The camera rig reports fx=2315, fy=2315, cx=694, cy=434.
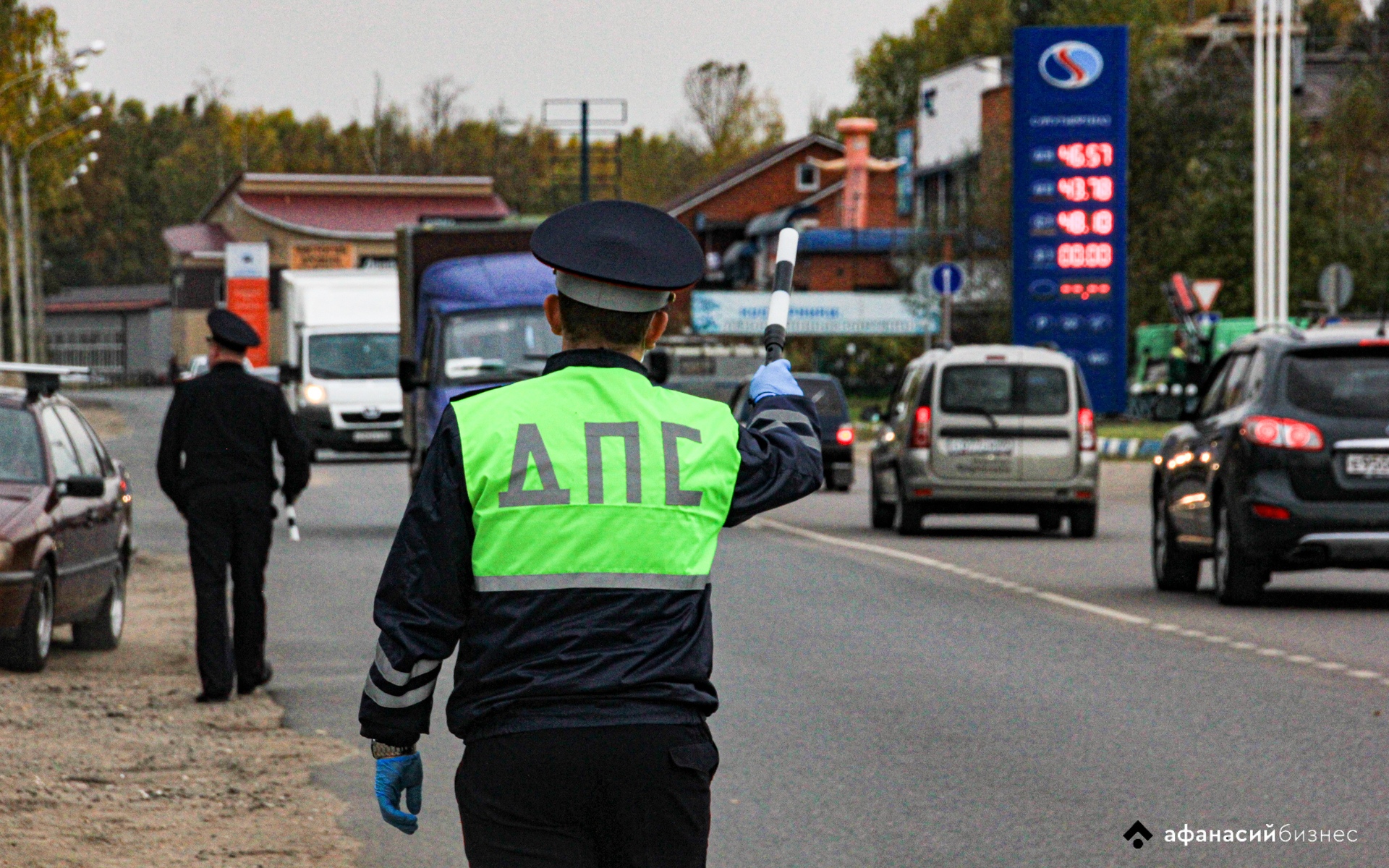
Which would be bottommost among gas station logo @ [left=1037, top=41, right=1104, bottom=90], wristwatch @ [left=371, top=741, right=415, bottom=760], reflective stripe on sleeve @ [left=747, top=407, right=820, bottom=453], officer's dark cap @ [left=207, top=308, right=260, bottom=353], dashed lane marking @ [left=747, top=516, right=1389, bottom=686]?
dashed lane marking @ [left=747, top=516, right=1389, bottom=686]

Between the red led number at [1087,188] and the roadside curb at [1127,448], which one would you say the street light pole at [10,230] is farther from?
the roadside curb at [1127,448]

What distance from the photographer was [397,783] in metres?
3.90

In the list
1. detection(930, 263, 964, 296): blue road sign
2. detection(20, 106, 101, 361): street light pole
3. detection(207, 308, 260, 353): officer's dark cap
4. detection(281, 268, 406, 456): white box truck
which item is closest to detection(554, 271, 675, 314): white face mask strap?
detection(207, 308, 260, 353): officer's dark cap

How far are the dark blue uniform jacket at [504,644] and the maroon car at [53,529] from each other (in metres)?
7.39

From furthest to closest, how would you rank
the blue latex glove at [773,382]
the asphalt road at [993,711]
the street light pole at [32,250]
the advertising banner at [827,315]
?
the street light pole at [32,250], the advertising banner at [827,315], the asphalt road at [993,711], the blue latex glove at [773,382]

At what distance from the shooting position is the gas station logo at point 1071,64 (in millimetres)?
41656

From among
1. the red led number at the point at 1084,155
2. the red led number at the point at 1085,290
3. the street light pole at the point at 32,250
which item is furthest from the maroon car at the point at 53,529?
the street light pole at the point at 32,250

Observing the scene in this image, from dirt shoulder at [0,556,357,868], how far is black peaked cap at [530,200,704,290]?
3420 millimetres

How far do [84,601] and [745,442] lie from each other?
8.66m

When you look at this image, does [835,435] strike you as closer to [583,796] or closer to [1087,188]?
[1087,188]

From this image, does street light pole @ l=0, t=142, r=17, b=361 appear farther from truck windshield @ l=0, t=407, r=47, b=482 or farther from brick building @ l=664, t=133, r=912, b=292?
truck windshield @ l=0, t=407, r=47, b=482

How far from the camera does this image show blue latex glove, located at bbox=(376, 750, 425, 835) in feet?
12.7

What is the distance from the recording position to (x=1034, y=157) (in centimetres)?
4144

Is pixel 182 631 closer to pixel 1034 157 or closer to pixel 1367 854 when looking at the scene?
pixel 1367 854
